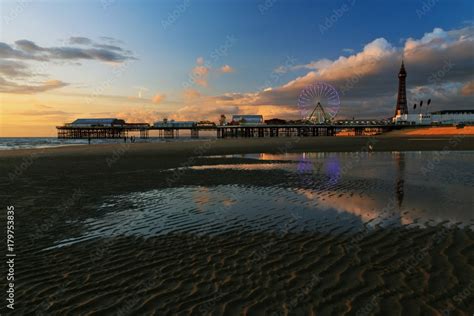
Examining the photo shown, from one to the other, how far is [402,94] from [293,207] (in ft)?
596

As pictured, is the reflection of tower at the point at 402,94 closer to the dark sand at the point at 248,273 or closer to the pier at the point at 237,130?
the pier at the point at 237,130

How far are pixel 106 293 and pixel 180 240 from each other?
9.44 ft

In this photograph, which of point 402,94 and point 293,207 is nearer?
point 293,207

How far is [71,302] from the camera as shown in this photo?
199 inches

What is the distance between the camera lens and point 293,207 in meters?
11.3

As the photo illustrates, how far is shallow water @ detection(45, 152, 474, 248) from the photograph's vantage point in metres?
9.08

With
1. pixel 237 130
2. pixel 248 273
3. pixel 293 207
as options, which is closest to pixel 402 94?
pixel 237 130

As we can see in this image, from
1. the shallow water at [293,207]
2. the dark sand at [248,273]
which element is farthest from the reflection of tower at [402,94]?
the dark sand at [248,273]

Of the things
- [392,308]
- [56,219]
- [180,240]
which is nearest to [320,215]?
[180,240]

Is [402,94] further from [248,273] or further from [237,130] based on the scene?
[248,273]

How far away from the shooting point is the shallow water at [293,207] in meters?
9.08

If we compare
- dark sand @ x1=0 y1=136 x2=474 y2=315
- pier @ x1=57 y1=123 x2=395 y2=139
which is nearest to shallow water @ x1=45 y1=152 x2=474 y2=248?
dark sand @ x1=0 y1=136 x2=474 y2=315

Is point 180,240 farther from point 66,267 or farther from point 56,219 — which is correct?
point 56,219

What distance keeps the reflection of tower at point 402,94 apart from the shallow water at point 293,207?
166m
